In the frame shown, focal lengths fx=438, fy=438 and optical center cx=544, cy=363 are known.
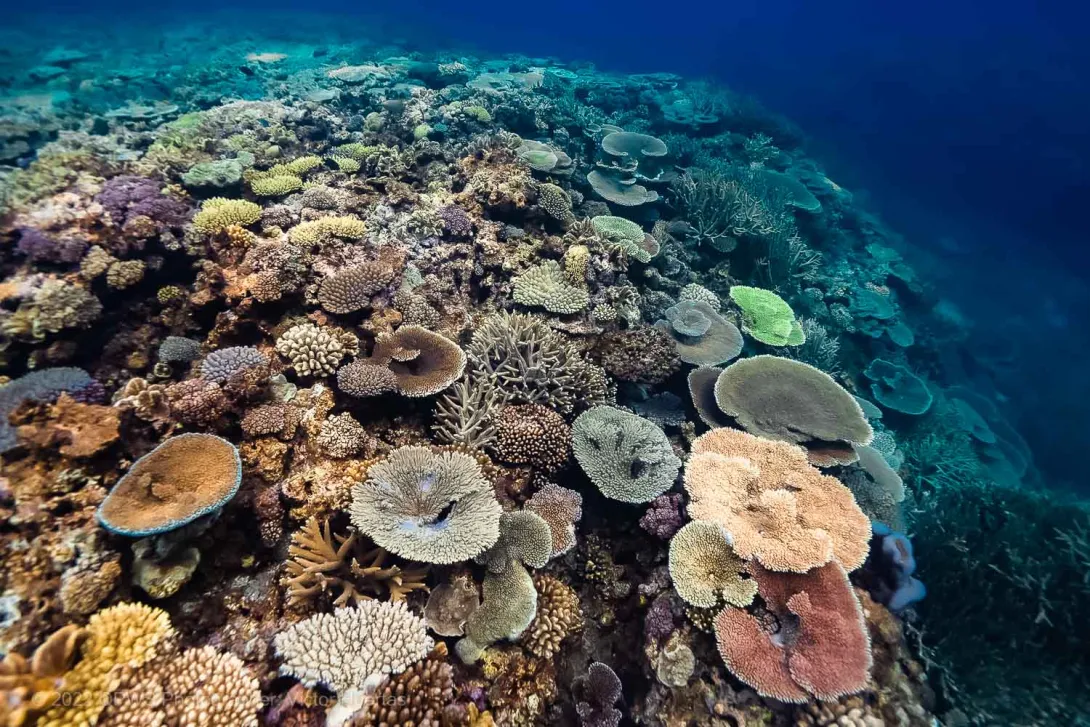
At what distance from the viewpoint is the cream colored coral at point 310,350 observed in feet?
13.6

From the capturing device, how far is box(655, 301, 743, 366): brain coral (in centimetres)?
612

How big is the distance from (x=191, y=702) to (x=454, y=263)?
4.84 m

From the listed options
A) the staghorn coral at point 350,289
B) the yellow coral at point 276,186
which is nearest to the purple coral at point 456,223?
the staghorn coral at point 350,289

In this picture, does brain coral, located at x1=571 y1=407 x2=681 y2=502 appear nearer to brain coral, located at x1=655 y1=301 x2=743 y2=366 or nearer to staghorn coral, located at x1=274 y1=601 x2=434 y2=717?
brain coral, located at x1=655 y1=301 x2=743 y2=366

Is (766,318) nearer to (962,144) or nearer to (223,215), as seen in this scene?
(223,215)

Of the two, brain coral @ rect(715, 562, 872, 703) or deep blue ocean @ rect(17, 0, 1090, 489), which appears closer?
brain coral @ rect(715, 562, 872, 703)

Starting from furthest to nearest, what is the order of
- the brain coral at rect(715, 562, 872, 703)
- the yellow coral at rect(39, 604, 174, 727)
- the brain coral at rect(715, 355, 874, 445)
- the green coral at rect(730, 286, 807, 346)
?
the green coral at rect(730, 286, 807, 346)
the brain coral at rect(715, 355, 874, 445)
the brain coral at rect(715, 562, 872, 703)
the yellow coral at rect(39, 604, 174, 727)

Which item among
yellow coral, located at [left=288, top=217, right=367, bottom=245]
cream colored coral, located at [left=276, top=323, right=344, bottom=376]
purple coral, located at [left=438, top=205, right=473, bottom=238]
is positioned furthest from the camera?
purple coral, located at [left=438, top=205, right=473, bottom=238]

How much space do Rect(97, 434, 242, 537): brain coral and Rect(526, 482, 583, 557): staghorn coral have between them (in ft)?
7.78

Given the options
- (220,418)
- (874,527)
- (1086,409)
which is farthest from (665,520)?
(1086,409)

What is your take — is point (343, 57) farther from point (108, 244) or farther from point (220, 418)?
point (220, 418)

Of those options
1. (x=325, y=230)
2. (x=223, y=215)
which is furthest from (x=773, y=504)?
(x=223, y=215)

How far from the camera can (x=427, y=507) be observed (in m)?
3.34

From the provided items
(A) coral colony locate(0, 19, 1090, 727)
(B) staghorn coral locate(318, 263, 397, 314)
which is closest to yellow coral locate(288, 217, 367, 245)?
(A) coral colony locate(0, 19, 1090, 727)
